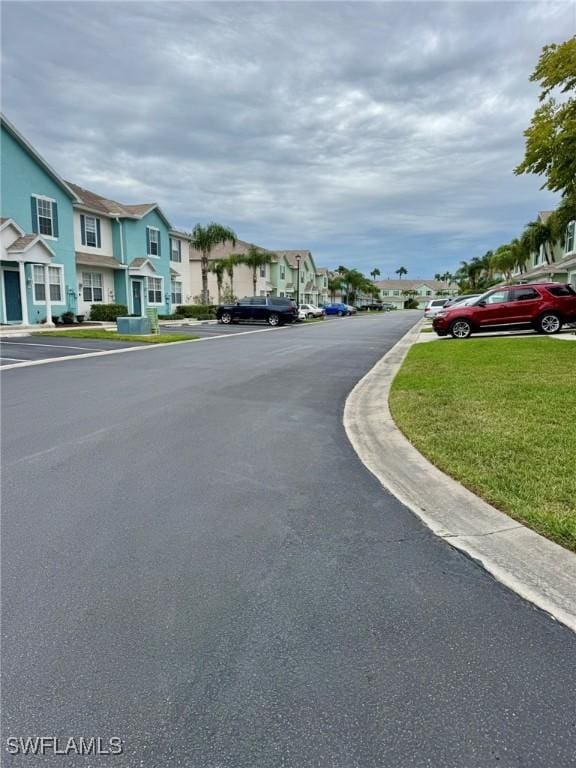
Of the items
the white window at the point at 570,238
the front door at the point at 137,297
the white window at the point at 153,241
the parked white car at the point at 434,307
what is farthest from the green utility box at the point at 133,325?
the white window at the point at 570,238

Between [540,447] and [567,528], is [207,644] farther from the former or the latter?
[540,447]

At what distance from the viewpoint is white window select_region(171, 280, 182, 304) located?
39.0 metres

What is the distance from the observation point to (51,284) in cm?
2598

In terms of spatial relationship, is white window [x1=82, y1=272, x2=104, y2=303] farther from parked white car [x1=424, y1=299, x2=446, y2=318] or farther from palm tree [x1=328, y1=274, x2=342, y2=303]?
palm tree [x1=328, y1=274, x2=342, y2=303]

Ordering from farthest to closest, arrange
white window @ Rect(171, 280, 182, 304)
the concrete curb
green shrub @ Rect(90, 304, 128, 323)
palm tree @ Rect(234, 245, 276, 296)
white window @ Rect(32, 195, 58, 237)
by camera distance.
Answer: palm tree @ Rect(234, 245, 276, 296) → white window @ Rect(171, 280, 182, 304) → green shrub @ Rect(90, 304, 128, 323) → white window @ Rect(32, 195, 58, 237) → the concrete curb

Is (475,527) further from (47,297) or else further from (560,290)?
(47,297)

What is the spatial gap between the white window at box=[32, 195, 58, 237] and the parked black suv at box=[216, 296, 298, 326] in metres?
11.6

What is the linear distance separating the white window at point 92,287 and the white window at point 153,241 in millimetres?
4961

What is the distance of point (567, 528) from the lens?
11.7ft

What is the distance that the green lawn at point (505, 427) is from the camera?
13.4 feet

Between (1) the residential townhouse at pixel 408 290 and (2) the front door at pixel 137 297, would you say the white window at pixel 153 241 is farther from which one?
(1) the residential townhouse at pixel 408 290

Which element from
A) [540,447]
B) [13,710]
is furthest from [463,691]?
[540,447]

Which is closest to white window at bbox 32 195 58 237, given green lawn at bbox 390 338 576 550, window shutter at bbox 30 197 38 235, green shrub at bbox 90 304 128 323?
window shutter at bbox 30 197 38 235

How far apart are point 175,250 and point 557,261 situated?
30.0 meters
